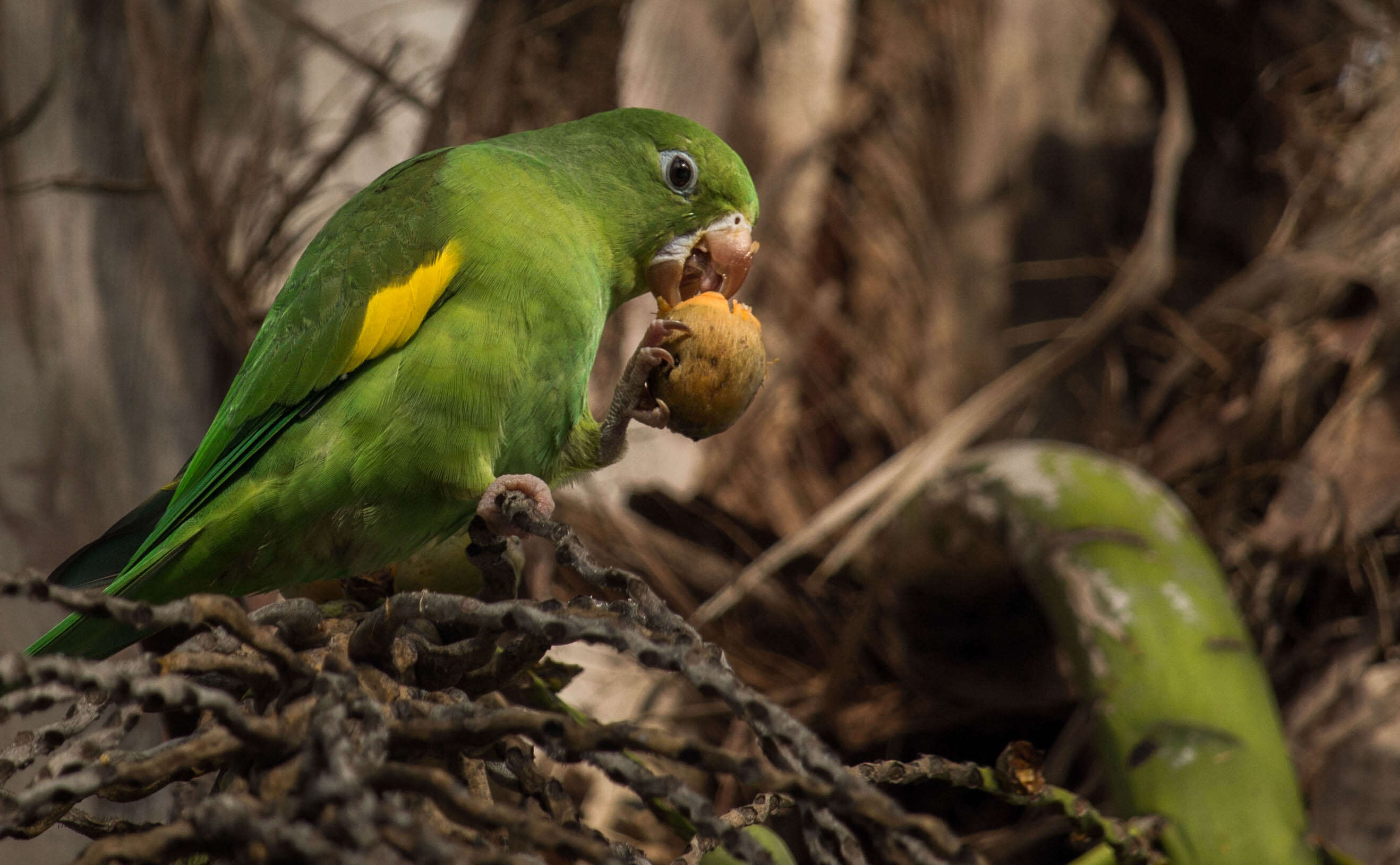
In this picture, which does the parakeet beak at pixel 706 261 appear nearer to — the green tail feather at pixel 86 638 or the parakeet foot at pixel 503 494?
the parakeet foot at pixel 503 494

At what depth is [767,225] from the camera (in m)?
2.77

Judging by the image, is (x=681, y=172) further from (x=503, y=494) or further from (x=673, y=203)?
(x=503, y=494)

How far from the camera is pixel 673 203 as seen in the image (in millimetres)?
1466

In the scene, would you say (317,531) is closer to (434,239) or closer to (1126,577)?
(434,239)

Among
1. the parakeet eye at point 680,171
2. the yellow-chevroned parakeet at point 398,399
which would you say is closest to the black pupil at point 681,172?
the parakeet eye at point 680,171

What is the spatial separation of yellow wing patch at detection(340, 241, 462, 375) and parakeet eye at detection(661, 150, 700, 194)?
35 cm

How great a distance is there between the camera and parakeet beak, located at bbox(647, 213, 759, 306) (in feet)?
4.80

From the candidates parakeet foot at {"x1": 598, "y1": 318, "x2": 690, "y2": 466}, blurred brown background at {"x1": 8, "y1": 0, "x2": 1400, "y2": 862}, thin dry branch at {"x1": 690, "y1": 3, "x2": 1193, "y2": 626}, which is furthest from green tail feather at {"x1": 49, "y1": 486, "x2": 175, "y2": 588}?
thin dry branch at {"x1": 690, "y1": 3, "x2": 1193, "y2": 626}

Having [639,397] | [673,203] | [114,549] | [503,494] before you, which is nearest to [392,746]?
[503,494]

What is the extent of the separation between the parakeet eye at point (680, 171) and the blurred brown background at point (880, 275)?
58 centimetres

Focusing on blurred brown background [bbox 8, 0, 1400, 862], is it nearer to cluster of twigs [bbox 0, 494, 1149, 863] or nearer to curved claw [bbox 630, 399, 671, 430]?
curved claw [bbox 630, 399, 671, 430]

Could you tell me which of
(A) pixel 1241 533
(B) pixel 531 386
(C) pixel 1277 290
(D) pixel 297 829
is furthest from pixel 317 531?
(C) pixel 1277 290

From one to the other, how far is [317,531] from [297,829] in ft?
2.73

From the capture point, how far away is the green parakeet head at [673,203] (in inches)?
57.6
